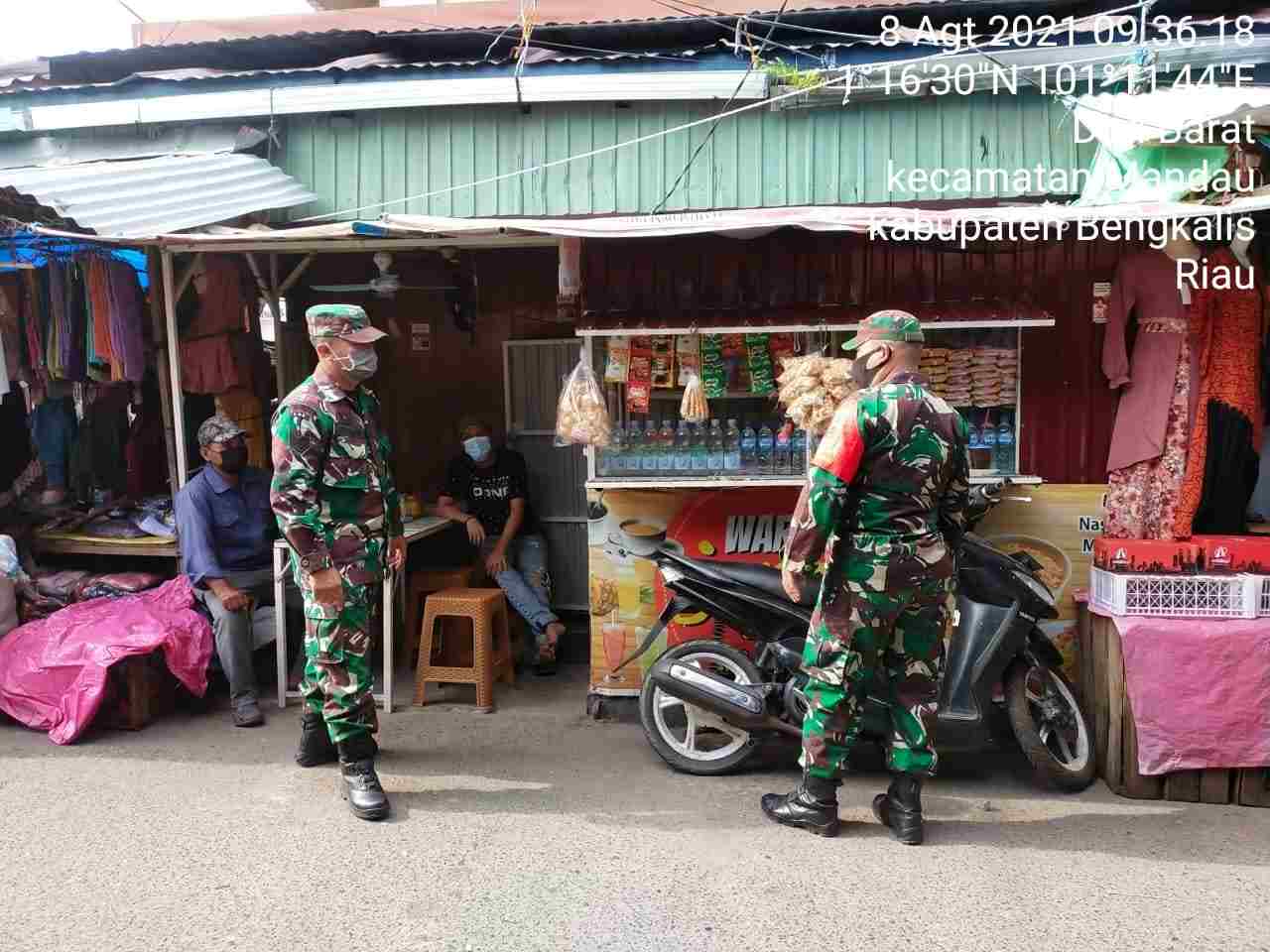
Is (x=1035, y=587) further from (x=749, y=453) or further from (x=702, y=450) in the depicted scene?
(x=702, y=450)

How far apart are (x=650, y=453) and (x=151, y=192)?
2.82 m

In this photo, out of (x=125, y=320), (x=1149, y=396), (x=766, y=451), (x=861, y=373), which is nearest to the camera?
(x=861, y=373)

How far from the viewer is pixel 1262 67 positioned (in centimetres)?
551

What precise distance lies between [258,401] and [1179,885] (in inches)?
226

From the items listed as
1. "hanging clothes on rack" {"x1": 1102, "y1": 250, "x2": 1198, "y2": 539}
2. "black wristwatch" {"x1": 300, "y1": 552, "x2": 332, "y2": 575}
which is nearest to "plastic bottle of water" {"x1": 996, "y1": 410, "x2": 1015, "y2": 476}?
"hanging clothes on rack" {"x1": 1102, "y1": 250, "x2": 1198, "y2": 539}

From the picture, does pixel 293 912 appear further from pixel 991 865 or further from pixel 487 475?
pixel 487 475

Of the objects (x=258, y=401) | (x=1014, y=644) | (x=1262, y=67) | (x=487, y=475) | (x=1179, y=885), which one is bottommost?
(x=1179, y=885)

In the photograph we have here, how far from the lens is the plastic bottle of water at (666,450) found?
5.23 metres

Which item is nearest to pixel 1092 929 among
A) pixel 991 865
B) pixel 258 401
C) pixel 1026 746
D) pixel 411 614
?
pixel 991 865

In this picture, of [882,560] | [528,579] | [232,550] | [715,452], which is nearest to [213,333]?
[232,550]

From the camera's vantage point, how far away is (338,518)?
4.22 metres

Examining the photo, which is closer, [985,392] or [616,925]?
[616,925]

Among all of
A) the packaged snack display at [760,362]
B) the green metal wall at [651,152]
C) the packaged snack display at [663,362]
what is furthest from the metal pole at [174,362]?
the packaged snack display at [760,362]

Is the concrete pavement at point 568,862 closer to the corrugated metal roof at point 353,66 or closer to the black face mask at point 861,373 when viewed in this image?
the black face mask at point 861,373
